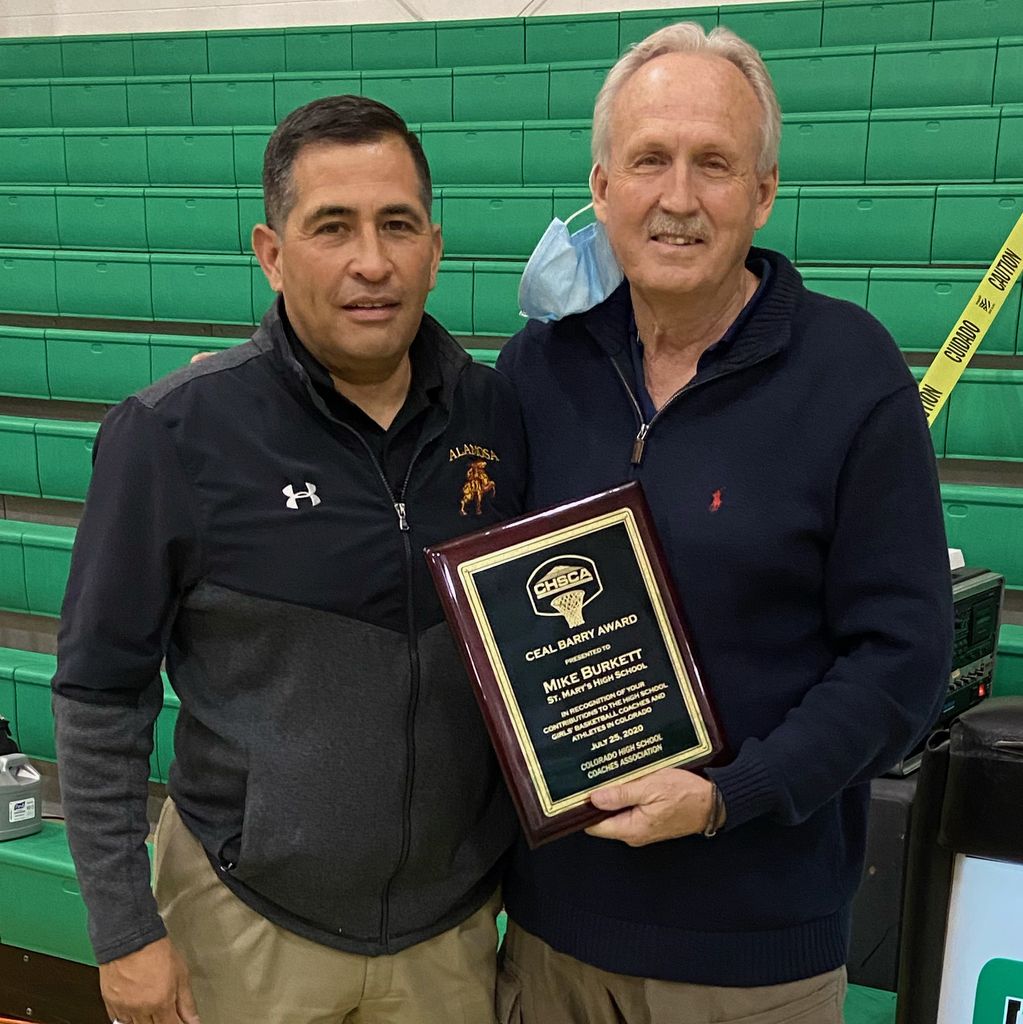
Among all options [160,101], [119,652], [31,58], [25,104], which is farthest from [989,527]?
[31,58]

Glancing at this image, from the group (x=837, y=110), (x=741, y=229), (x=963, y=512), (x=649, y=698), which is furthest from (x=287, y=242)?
(x=837, y=110)

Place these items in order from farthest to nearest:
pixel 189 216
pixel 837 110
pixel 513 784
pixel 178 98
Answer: pixel 178 98
pixel 189 216
pixel 837 110
pixel 513 784

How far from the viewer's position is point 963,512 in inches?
109

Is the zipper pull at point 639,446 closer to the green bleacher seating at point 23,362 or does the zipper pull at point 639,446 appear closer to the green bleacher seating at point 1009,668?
the green bleacher seating at point 1009,668

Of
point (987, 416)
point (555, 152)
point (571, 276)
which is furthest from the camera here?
point (555, 152)

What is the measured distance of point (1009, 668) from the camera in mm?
2461

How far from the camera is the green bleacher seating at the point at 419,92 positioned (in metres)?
4.68

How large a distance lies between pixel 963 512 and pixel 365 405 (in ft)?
6.40

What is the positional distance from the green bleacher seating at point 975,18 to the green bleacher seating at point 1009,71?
0.32m

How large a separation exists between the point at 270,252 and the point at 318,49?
4.44 m

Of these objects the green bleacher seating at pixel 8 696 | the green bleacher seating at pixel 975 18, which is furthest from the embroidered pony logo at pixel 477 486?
the green bleacher seating at pixel 975 18

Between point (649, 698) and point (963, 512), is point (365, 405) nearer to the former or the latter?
point (649, 698)

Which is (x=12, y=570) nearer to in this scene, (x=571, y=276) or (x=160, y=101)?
(x=571, y=276)

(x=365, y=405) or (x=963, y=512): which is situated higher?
(x=365, y=405)
